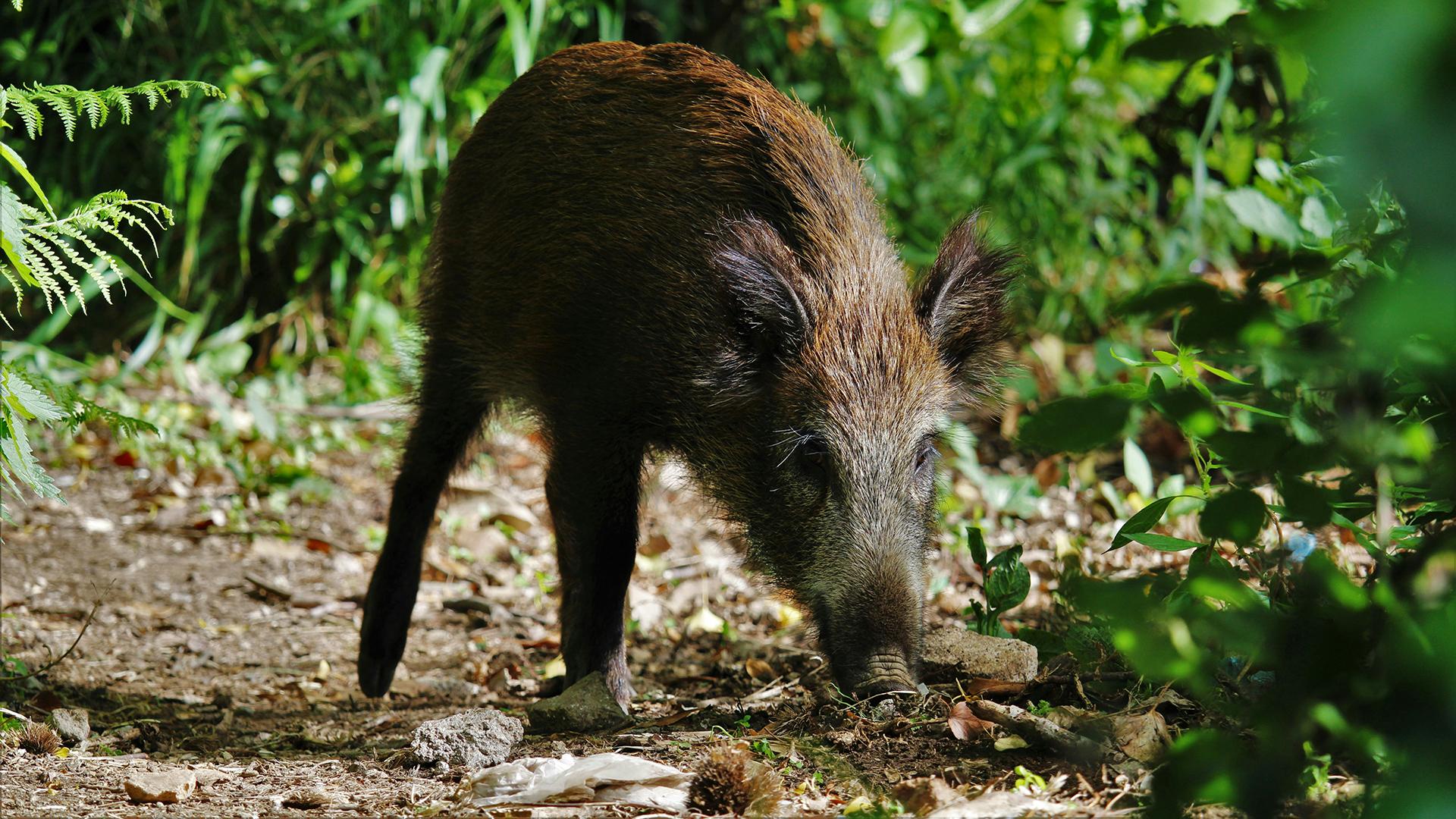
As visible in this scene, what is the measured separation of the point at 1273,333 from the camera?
4.36 ft

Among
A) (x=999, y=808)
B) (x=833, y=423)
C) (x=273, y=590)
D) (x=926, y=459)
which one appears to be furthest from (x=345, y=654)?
(x=999, y=808)

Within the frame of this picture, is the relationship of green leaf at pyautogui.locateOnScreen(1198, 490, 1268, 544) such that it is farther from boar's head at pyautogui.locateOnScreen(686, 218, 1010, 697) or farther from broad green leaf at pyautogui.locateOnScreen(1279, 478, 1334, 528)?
boar's head at pyautogui.locateOnScreen(686, 218, 1010, 697)

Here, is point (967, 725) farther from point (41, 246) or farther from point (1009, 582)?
point (41, 246)

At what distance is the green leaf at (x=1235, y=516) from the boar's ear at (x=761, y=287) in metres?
1.95

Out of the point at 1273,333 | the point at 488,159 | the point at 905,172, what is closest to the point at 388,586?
the point at 488,159

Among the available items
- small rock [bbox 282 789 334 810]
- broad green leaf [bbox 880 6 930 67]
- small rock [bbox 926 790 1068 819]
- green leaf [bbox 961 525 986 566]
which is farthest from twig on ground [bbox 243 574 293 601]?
small rock [bbox 926 790 1068 819]

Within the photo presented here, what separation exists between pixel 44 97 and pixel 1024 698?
2.43 meters

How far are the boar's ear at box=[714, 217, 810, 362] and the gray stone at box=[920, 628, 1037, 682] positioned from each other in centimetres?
89

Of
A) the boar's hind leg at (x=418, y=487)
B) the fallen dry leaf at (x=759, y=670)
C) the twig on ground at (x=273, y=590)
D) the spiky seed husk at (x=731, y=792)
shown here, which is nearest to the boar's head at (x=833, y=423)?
the fallen dry leaf at (x=759, y=670)

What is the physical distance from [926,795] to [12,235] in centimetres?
197

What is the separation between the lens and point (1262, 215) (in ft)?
11.3

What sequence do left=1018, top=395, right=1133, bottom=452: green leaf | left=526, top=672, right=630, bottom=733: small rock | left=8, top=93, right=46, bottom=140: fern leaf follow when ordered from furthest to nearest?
left=526, top=672, right=630, bottom=733: small rock
left=8, top=93, right=46, bottom=140: fern leaf
left=1018, top=395, right=1133, bottom=452: green leaf

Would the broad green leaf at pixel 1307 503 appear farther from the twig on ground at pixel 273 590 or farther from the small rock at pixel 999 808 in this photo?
the twig on ground at pixel 273 590

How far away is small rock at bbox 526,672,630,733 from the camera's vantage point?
3086mm
